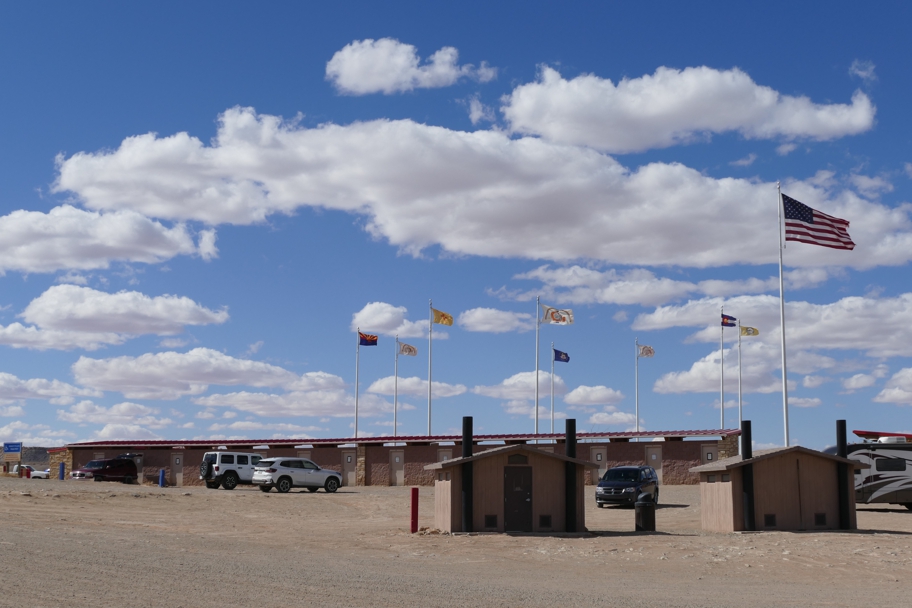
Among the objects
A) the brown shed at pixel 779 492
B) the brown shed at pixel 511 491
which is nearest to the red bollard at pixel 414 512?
the brown shed at pixel 511 491

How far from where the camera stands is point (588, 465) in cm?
2634

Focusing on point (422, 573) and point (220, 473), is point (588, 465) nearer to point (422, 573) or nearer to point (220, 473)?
point (422, 573)

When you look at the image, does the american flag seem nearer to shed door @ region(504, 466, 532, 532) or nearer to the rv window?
the rv window

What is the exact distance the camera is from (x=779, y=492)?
88.2 ft

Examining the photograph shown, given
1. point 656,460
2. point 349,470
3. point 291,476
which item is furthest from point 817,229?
point 349,470

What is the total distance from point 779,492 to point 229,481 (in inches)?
942

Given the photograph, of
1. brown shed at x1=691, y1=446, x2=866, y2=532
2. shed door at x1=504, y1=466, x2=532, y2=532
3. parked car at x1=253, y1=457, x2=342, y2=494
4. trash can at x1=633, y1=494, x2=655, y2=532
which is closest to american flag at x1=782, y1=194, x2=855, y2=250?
brown shed at x1=691, y1=446, x2=866, y2=532

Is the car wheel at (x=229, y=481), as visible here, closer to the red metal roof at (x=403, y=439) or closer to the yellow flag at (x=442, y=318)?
the red metal roof at (x=403, y=439)

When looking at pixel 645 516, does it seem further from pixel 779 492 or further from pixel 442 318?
pixel 442 318

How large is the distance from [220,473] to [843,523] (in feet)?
82.9

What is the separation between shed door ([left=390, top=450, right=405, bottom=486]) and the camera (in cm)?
4688

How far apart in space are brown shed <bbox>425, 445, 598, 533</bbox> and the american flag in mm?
13072

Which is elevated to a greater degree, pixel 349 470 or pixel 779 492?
pixel 779 492

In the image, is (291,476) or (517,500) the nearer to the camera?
(517,500)
